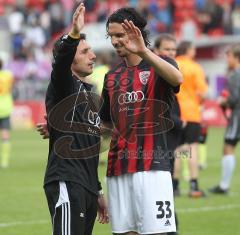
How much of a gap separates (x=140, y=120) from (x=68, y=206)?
842 mm

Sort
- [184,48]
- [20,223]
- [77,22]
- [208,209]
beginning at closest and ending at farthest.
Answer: [77,22] → [20,223] → [208,209] → [184,48]

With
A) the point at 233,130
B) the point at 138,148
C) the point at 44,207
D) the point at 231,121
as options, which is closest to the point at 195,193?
the point at 233,130

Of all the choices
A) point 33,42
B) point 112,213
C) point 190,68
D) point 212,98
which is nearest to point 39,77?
point 33,42

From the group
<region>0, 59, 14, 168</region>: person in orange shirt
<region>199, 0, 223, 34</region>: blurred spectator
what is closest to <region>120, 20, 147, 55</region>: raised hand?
<region>0, 59, 14, 168</region>: person in orange shirt

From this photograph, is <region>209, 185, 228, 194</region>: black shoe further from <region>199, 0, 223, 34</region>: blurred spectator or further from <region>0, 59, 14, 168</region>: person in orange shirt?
<region>199, 0, 223, 34</region>: blurred spectator

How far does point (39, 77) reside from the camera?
A: 3212 centimetres

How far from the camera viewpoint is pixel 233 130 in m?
13.3

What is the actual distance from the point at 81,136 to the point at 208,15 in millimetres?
27913

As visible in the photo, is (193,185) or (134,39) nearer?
(134,39)

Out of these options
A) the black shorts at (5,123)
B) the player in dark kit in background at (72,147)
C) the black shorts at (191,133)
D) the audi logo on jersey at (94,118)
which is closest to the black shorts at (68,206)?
the player in dark kit in background at (72,147)

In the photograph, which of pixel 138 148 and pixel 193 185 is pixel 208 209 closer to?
pixel 193 185

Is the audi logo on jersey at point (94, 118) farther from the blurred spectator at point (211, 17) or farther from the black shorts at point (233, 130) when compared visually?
the blurred spectator at point (211, 17)

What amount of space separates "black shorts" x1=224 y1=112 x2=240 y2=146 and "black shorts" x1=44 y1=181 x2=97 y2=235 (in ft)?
25.2

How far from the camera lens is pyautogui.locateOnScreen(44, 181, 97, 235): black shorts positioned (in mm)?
5738
